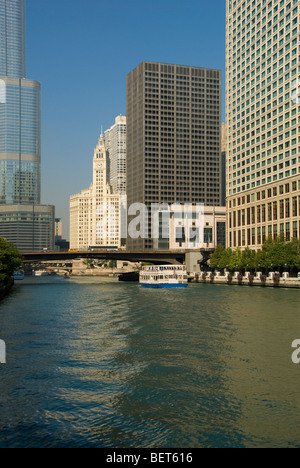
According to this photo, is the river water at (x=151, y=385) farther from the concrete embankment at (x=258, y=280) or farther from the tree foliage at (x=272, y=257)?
the tree foliage at (x=272, y=257)

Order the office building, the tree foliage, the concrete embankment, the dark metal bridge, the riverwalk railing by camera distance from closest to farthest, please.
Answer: the concrete embankment, the riverwalk railing, the tree foliage, the office building, the dark metal bridge

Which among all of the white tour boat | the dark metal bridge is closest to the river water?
the white tour boat

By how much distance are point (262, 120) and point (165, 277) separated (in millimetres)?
60160

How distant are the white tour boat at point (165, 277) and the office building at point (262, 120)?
30.9 metres

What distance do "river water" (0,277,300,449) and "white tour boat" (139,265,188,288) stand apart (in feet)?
245

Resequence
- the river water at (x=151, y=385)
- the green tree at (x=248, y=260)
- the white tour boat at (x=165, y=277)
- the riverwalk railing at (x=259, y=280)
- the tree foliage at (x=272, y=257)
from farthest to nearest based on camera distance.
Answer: the green tree at (x=248, y=260), the white tour boat at (x=165, y=277), the tree foliage at (x=272, y=257), the riverwalk railing at (x=259, y=280), the river water at (x=151, y=385)

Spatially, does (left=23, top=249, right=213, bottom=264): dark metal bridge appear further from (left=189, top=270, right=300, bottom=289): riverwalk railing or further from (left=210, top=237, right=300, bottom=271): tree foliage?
(left=210, top=237, right=300, bottom=271): tree foliage

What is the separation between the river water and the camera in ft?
76.5

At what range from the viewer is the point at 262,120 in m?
159

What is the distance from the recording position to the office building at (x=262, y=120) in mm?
140125

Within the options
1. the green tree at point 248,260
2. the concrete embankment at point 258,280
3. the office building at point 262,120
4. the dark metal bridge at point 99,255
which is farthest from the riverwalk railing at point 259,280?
the dark metal bridge at point 99,255
